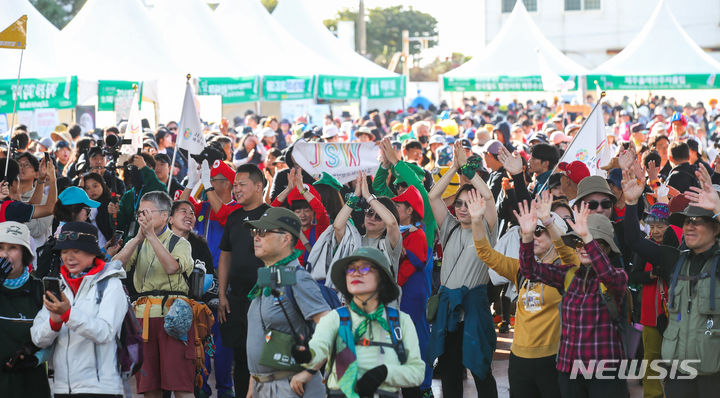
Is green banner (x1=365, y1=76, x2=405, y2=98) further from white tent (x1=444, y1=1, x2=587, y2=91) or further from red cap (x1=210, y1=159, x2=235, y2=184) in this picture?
red cap (x1=210, y1=159, x2=235, y2=184)

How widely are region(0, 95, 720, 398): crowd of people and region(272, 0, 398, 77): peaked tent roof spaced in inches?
668

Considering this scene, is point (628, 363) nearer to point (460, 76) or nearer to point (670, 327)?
point (670, 327)

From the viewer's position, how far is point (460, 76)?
2780 cm

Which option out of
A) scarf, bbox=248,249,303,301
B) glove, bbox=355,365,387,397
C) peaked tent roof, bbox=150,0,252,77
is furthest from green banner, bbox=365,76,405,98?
glove, bbox=355,365,387,397

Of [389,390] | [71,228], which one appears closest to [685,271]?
[389,390]

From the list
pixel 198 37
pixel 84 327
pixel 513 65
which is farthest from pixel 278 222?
pixel 513 65

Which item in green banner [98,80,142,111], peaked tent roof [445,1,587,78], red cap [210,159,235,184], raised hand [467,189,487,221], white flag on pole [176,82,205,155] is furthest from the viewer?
peaked tent roof [445,1,587,78]

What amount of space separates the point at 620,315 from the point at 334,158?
4.48 m

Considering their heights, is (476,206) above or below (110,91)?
below

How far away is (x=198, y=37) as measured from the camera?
837 inches

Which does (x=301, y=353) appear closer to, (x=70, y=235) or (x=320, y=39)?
(x=70, y=235)

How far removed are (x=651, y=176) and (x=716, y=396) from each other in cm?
394

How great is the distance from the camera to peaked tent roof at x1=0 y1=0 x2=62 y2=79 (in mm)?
17109

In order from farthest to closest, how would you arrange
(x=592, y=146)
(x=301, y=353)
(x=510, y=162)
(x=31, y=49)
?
(x=31, y=49)
(x=592, y=146)
(x=510, y=162)
(x=301, y=353)
